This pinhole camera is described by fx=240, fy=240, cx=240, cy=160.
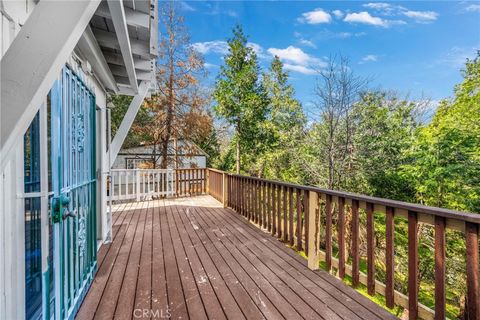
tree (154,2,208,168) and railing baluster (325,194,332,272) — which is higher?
tree (154,2,208,168)

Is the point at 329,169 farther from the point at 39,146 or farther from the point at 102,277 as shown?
the point at 39,146

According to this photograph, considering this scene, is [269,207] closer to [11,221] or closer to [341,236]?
[341,236]

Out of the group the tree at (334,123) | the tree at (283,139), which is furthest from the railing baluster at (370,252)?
the tree at (283,139)

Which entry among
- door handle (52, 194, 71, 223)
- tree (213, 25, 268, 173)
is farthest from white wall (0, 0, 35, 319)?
tree (213, 25, 268, 173)

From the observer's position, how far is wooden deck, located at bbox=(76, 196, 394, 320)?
6.36ft

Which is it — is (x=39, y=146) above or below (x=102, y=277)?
above

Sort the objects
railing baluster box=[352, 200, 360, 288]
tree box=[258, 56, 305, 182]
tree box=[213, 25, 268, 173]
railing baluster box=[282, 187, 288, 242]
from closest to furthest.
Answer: railing baluster box=[352, 200, 360, 288], railing baluster box=[282, 187, 288, 242], tree box=[213, 25, 268, 173], tree box=[258, 56, 305, 182]

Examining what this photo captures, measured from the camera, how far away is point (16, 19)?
121 centimetres

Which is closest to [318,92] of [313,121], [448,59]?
[313,121]

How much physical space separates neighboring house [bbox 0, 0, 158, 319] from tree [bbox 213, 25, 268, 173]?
258 inches

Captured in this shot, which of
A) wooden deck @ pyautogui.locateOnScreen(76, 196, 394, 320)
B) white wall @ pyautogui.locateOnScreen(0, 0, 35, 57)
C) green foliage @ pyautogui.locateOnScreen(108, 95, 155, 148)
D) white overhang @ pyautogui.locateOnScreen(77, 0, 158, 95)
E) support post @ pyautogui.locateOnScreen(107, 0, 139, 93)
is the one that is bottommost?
wooden deck @ pyautogui.locateOnScreen(76, 196, 394, 320)

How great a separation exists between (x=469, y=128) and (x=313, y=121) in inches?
227

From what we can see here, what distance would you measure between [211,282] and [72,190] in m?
1.51

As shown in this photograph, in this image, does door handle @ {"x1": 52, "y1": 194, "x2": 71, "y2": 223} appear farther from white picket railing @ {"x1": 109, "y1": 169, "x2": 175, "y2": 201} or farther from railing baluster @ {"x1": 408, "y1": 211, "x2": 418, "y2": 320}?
white picket railing @ {"x1": 109, "y1": 169, "x2": 175, "y2": 201}
